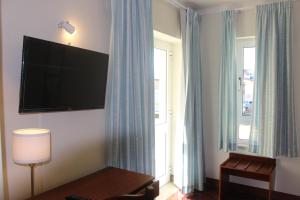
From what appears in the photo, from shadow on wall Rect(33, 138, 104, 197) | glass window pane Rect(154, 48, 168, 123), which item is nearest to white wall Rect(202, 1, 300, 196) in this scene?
glass window pane Rect(154, 48, 168, 123)

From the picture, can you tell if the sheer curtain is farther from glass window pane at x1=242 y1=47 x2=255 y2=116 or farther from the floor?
glass window pane at x1=242 y1=47 x2=255 y2=116

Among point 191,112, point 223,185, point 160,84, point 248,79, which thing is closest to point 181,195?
point 223,185

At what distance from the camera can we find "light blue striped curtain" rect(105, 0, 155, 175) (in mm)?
2152

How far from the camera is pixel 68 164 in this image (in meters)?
1.91

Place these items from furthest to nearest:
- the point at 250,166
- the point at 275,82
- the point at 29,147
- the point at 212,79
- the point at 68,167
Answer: the point at 212,79
the point at 250,166
the point at 275,82
the point at 68,167
the point at 29,147

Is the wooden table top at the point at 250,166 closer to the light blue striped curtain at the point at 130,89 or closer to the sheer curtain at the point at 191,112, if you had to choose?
the sheer curtain at the point at 191,112

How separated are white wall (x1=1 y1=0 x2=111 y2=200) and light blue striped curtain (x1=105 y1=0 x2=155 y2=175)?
10 cm

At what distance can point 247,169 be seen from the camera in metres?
2.98

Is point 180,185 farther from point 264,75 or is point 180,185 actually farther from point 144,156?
point 264,75

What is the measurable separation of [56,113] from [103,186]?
23.1 inches

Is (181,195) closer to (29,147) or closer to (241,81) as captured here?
(241,81)

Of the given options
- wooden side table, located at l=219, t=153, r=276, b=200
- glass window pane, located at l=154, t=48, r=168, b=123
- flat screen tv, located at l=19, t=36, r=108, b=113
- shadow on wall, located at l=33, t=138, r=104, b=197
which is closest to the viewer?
flat screen tv, located at l=19, t=36, r=108, b=113

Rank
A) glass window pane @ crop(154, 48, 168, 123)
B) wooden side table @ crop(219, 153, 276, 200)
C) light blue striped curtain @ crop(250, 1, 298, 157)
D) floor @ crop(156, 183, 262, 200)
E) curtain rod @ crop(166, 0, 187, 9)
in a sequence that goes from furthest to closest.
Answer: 1. glass window pane @ crop(154, 48, 168, 123)
2. floor @ crop(156, 183, 262, 200)
3. curtain rod @ crop(166, 0, 187, 9)
4. light blue striped curtain @ crop(250, 1, 298, 157)
5. wooden side table @ crop(219, 153, 276, 200)

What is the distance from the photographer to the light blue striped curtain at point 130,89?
215 cm
